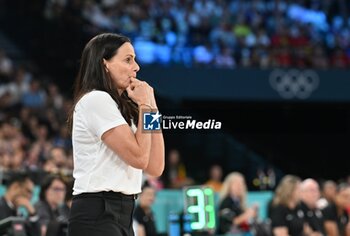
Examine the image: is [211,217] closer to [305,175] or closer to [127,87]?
[127,87]

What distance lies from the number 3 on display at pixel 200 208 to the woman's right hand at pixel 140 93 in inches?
124

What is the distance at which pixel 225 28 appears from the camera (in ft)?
68.7

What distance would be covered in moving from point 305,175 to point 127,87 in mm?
16780

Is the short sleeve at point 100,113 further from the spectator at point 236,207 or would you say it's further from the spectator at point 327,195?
the spectator at point 327,195

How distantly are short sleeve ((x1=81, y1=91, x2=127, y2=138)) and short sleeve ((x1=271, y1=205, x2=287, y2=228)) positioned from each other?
24.2ft

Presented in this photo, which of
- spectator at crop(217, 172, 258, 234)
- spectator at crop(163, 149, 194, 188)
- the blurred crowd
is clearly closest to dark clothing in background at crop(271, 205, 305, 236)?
spectator at crop(217, 172, 258, 234)

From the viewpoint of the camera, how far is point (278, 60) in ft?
66.3

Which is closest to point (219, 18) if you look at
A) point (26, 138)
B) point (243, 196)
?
point (26, 138)

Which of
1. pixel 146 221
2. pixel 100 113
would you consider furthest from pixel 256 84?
pixel 100 113

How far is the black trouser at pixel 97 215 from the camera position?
3793 mm

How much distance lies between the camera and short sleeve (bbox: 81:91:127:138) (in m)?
3.81

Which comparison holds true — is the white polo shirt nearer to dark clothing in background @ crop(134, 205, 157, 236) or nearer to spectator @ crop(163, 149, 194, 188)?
dark clothing in background @ crop(134, 205, 157, 236)

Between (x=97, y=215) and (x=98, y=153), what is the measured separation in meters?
0.27

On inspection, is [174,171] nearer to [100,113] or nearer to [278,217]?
[278,217]
